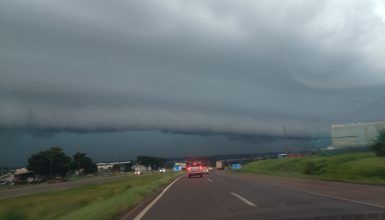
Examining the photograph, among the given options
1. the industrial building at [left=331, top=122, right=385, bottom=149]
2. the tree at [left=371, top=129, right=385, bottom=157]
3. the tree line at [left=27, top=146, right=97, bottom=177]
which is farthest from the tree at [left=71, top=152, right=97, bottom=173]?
the tree at [left=371, top=129, right=385, bottom=157]

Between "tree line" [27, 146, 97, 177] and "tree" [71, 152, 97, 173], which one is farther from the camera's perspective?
"tree" [71, 152, 97, 173]

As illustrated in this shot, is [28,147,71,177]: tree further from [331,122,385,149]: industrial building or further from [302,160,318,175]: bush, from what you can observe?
[302,160,318,175]: bush

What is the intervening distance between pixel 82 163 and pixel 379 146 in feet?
326

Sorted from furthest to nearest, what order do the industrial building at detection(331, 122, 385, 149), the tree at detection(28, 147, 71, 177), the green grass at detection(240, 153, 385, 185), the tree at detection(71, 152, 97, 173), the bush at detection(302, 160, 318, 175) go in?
1. the tree at detection(71, 152, 97, 173)
2. the tree at detection(28, 147, 71, 177)
3. the industrial building at detection(331, 122, 385, 149)
4. the bush at detection(302, 160, 318, 175)
5. the green grass at detection(240, 153, 385, 185)

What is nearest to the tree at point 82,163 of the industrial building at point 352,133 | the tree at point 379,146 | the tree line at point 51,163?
the tree line at point 51,163

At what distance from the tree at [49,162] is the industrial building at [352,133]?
63357 millimetres

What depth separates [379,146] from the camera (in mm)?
55844

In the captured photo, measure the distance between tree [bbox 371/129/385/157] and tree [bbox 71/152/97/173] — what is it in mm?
89649

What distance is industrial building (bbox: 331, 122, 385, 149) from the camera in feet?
266

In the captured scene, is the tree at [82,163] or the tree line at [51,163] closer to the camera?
the tree line at [51,163]

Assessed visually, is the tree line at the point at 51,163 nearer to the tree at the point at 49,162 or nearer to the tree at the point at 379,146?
the tree at the point at 49,162

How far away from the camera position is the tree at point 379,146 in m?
54.8

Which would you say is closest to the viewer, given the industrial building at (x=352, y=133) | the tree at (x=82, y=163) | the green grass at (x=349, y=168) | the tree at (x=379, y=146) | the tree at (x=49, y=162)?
the green grass at (x=349, y=168)

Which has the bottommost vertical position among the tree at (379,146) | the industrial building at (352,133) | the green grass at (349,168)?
the green grass at (349,168)
